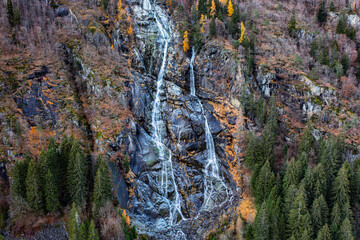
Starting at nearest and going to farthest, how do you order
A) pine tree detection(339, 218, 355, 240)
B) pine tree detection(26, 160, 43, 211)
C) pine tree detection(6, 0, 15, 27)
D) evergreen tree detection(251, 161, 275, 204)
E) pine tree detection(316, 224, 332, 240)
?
pine tree detection(339, 218, 355, 240) < pine tree detection(316, 224, 332, 240) < pine tree detection(26, 160, 43, 211) < evergreen tree detection(251, 161, 275, 204) < pine tree detection(6, 0, 15, 27)

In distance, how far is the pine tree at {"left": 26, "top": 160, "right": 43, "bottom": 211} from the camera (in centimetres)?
3731

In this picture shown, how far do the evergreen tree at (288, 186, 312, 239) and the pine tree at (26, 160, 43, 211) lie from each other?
123ft

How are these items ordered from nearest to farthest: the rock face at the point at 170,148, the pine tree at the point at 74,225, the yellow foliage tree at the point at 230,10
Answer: the pine tree at the point at 74,225 → the rock face at the point at 170,148 → the yellow foliage tree at the point at 230,10

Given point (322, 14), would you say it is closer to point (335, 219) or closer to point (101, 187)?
point (335, 219)

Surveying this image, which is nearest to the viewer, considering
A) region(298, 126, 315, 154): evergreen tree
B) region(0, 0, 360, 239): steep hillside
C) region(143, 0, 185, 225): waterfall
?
region(0, 0, 360, 239): steep hillside

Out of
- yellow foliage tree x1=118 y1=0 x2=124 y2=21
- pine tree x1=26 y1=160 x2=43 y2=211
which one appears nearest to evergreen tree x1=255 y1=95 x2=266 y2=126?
yellow foliage tree x1=118 y1=0 x2=124 y2=21

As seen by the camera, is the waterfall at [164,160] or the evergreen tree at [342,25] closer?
the waterfall at [164,160]

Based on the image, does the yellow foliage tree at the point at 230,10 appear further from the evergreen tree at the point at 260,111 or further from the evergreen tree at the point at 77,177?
the evergreen tree at the point at 77,177

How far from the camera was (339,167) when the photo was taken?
42.8 meters

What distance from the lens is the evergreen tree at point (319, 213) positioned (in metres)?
36.6

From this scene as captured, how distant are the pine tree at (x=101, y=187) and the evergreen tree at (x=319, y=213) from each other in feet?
103

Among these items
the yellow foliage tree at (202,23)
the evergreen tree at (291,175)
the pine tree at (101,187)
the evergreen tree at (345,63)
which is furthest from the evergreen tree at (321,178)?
the yellow foliage tree at (202,23)

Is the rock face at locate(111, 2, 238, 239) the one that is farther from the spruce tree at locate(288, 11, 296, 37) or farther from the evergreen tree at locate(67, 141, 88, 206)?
the spruce tree at locate(288, 11, 296, 37)

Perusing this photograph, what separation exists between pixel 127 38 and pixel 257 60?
105 feet
